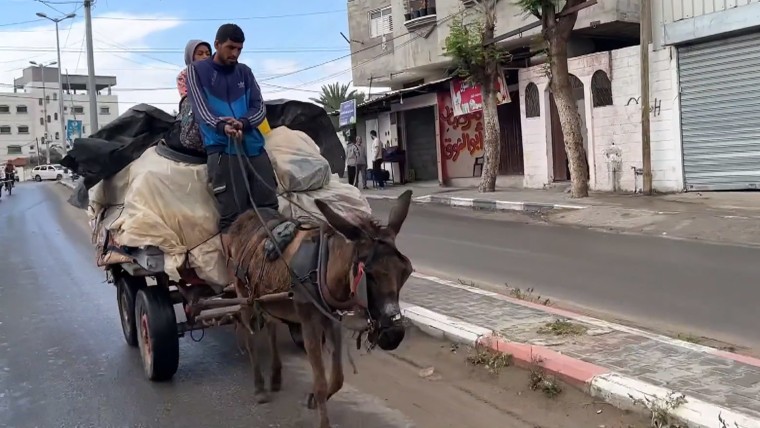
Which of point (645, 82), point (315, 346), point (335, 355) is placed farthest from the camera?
point (645, 82)

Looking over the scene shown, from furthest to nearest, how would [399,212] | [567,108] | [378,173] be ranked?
[378,173]
[567,108]
[399,212]

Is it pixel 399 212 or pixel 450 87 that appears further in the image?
pixel 450 87

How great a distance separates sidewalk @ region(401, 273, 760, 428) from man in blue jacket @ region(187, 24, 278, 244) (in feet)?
6.90

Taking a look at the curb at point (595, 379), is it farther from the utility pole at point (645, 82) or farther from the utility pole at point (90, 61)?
the utility pole at point (90, 61)

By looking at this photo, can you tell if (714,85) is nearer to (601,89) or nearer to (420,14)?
(601,89)

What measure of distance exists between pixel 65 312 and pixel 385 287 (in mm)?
5784

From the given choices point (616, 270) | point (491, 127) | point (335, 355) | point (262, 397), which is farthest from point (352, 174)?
point (335, 355)

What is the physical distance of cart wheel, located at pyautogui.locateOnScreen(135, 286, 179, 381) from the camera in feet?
17.0

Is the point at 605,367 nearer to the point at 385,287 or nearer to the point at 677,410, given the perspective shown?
the point at 677,410

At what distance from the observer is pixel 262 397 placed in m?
4.81

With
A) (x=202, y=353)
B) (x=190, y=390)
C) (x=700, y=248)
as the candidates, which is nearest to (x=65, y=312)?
(x=202, y=353)

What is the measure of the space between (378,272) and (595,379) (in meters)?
1.95

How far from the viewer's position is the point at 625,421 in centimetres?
411

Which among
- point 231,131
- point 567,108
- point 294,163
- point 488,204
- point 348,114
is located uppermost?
point 348,114
